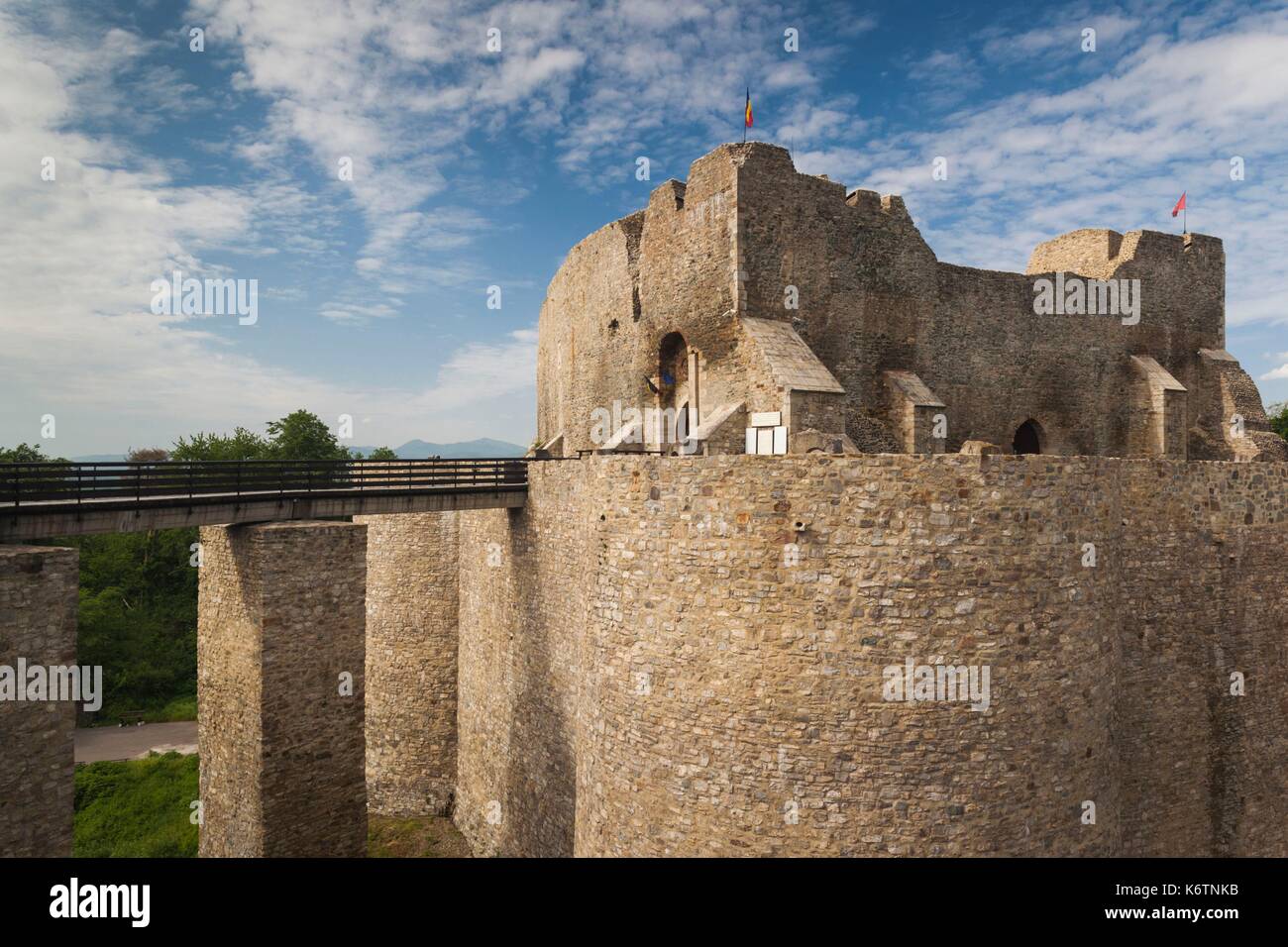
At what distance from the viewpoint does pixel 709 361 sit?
15.5 metres

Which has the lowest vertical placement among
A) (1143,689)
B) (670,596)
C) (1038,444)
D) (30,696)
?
(1143,689)

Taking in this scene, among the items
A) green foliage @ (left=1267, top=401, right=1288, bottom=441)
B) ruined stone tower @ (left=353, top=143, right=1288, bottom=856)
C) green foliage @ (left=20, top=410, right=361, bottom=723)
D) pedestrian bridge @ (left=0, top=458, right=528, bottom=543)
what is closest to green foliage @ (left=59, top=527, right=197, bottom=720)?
green foliage @ (left=20, top=410, right=361, bottom=723)

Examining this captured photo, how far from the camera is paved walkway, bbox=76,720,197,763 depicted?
23.8m

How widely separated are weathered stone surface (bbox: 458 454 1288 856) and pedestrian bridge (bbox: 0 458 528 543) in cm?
441

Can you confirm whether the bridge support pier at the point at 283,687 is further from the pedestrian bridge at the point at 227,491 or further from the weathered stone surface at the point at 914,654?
the weathered stone surface at the point at 914,654

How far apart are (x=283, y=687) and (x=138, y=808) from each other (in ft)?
43.3

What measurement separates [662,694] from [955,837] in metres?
3.64

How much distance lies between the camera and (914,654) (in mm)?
7531

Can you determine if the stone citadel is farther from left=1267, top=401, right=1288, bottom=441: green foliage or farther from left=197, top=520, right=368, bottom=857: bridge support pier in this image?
left=1267, top=401, right=1288, bottom=441: green foliage

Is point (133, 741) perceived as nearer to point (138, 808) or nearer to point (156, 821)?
point (138, 808)

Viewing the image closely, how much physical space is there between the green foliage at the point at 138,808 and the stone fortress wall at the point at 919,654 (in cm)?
1435
